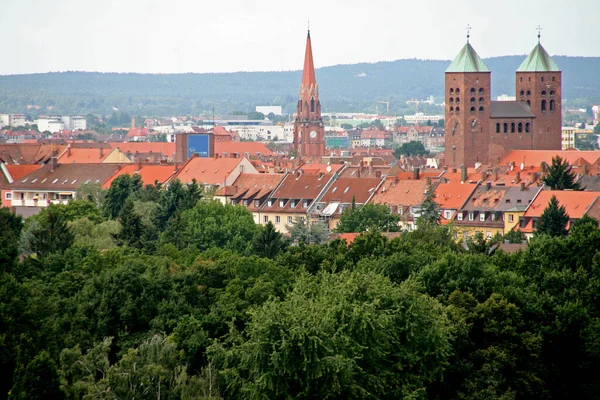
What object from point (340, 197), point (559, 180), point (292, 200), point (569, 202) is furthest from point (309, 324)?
point (292, 200)

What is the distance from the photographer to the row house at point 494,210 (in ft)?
305

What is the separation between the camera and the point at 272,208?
102750mm

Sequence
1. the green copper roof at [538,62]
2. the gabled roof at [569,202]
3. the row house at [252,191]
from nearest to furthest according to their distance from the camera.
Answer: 1. the gabled roof at [569,202]
2. the row house at [252,191]
3. the green copper roof at [538,62]

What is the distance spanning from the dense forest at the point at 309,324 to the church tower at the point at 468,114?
280 ft

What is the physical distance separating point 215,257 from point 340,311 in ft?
66.7

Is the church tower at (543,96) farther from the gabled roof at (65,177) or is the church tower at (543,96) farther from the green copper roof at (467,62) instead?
the gabled roof at (65,177)

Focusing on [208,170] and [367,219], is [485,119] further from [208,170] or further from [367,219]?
[367,219]

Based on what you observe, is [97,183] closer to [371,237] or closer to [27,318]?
[371,237]

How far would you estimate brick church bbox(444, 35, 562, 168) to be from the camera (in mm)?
144375

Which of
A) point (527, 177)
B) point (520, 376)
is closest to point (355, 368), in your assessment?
point (520, 376)

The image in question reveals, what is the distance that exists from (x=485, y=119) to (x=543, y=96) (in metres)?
8.98

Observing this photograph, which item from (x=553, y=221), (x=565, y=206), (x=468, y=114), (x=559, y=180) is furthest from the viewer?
(x=468, y=114)

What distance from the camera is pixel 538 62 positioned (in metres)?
152

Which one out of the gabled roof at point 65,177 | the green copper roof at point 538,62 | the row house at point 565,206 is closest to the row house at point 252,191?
the gabled roof at point 65,177
